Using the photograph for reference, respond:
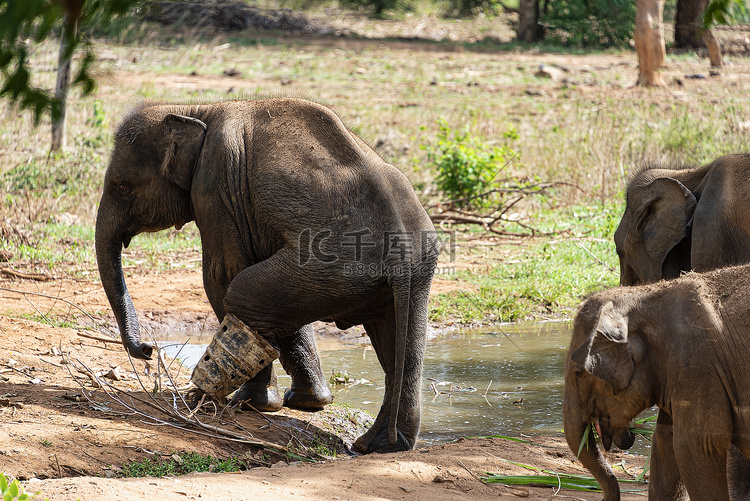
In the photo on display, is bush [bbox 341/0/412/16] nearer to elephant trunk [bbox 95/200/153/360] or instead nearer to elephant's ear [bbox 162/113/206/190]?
elephant trunk [bbox 95/200/153/360]

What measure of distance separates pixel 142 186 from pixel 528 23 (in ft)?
67.1

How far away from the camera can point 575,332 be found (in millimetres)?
3459

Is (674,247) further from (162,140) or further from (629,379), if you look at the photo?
(162,140)

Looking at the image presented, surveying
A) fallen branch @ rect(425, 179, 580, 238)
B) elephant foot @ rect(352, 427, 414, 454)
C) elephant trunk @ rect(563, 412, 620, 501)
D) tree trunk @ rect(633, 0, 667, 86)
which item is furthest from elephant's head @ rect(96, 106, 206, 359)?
tree trunk @ rect(633, 0, 667, 86)

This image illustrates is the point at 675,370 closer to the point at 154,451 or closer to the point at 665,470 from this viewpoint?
the point at 665,470

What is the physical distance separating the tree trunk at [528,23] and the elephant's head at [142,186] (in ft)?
66.1

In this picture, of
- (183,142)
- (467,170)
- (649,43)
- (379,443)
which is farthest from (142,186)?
(649,43)

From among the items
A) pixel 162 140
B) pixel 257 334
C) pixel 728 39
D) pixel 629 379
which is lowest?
pixel 728 39

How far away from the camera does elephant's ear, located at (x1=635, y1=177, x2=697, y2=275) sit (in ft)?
16.5

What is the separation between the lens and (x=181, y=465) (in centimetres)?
425

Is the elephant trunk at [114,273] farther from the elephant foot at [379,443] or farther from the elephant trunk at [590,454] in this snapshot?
the elephant trunk at [590,454]

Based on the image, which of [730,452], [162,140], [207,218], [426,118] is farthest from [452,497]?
[426,118]

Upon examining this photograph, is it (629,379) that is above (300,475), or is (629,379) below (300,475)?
above

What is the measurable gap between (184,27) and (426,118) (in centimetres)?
985
